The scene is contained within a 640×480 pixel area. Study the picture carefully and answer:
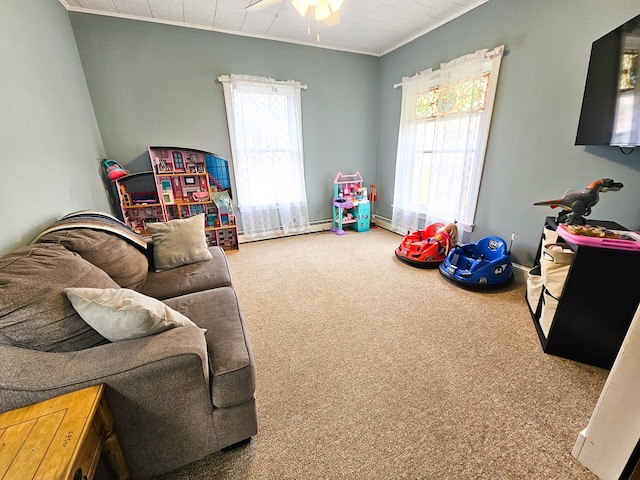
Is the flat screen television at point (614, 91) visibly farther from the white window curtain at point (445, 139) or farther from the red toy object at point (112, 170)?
the red toy object at point (112, 170)

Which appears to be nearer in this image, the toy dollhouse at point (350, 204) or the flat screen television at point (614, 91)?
the flat screen television at point (614, 91)

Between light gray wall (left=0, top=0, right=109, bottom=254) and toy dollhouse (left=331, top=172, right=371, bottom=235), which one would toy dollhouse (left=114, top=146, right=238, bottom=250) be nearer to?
light gray wall (left=0, top=0, right=109, bottom=254)

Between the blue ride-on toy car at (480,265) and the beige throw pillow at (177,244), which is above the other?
the beige throw pillow at (177,244)

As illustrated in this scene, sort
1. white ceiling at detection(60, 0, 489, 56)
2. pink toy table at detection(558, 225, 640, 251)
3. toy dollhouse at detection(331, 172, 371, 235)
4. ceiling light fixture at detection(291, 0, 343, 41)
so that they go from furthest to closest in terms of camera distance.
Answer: toy dollhouse at detection(331, 172, 371, 235)
white ceiling at detection(60, 0, 489, 56)
ceiling light fixture at detection(291, 0, 343, 41)
pink toy table at detection(558, 225, 640, 251)

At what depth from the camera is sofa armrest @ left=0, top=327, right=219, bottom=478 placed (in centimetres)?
84

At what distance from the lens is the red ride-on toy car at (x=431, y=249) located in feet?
9.75

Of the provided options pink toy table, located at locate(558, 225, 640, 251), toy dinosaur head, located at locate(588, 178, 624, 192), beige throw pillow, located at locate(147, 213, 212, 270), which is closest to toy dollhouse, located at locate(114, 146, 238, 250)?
beige throw pillow, located at locate(147, 213, 212, 270)

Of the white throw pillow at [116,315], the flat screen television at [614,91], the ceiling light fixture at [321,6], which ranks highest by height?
the ceiling light fixture at [321,6]

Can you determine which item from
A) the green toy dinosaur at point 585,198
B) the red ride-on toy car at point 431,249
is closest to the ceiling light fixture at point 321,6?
the green toy dinosaur at point 585,198

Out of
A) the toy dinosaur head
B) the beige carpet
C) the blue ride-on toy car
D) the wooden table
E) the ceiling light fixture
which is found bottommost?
the beige carpet

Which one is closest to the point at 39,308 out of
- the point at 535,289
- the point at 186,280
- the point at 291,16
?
the point at 186,280

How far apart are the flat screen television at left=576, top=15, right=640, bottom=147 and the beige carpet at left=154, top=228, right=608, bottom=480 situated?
1346mm

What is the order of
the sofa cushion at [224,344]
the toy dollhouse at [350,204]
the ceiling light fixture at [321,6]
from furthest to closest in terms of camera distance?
the toy dollhouse at [350,204], the ceiling light fixture at [321,6], the sofa cushion at [224,344]

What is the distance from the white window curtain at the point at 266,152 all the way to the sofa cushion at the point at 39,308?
2688mm
